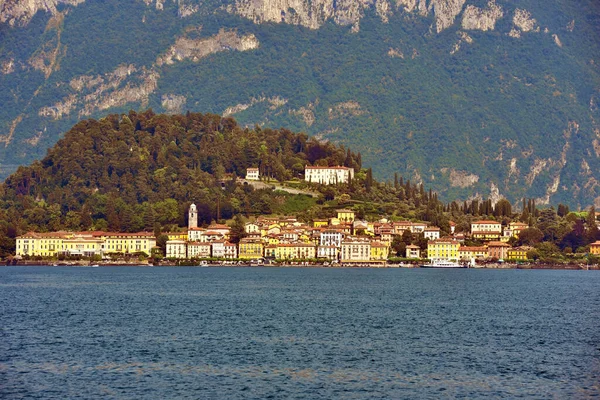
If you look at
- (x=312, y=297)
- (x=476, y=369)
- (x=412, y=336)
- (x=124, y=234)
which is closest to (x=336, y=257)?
(x=124, y=234)

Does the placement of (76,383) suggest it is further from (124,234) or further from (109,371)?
(124,234)

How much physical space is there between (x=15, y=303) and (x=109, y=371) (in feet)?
106

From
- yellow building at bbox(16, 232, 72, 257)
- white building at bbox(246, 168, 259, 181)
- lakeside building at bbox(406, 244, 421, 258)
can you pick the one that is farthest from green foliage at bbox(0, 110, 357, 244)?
lakeside building at bbox(406, 244, 421, 258)

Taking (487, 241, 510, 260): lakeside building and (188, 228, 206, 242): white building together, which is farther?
(188, 228, 206, 242): white building

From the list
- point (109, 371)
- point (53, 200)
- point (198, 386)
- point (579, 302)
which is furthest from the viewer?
point (53, 200)

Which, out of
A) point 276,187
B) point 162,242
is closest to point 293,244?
point 162,242

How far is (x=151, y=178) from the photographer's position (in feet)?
642

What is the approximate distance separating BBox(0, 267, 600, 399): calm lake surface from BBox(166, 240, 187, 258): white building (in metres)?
70.4

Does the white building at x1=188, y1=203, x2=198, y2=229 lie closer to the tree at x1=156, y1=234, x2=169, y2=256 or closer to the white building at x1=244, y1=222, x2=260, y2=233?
the tree at x1=156, y1=234, x2=169, y2=256

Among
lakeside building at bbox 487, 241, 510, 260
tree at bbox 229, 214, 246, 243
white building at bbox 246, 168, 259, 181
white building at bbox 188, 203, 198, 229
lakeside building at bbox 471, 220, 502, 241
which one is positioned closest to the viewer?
tree at bbox 229, 214, 246, 243

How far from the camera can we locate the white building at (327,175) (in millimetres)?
191875

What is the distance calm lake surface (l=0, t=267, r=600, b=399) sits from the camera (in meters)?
41.2

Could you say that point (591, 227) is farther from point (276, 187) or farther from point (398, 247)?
point (276, 187)

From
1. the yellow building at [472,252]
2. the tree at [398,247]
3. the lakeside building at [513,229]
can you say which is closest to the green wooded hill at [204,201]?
the tree at [398,247]
